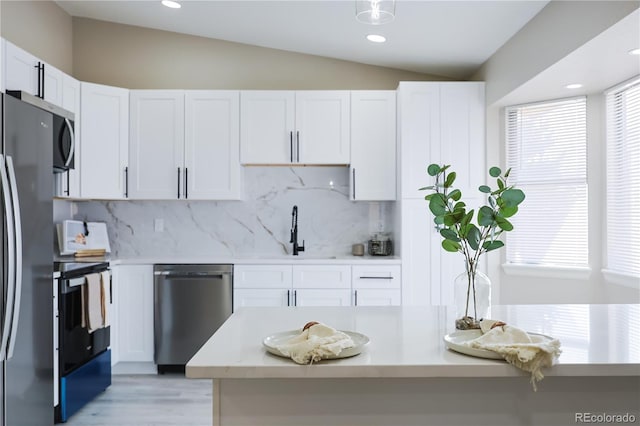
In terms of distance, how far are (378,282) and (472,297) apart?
2.37 meters

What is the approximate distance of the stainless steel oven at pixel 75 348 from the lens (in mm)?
3143

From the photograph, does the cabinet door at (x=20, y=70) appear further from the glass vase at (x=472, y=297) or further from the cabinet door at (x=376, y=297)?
the glass vase at (x=472, y=297)

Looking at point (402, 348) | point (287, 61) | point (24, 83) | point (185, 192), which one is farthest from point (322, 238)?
point (402, 348)

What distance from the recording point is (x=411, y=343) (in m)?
1.53

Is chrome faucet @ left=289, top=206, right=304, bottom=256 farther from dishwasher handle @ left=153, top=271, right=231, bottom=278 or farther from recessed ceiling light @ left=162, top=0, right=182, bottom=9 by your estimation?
recessed ceiling light @ left=162, top=0, right=182, bottom=9

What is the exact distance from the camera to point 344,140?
14.1 ft

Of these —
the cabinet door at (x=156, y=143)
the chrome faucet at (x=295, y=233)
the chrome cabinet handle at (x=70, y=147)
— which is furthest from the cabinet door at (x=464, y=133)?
the chrome cabinet handle at (x=70, y=147)

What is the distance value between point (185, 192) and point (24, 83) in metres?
1.45

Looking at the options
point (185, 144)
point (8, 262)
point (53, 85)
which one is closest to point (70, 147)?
point (53, 85)

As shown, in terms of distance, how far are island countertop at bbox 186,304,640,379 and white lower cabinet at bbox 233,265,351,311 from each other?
1.92 m

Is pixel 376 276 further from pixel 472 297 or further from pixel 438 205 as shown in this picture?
pixel 438 205

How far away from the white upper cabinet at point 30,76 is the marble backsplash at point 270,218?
1.31 metres

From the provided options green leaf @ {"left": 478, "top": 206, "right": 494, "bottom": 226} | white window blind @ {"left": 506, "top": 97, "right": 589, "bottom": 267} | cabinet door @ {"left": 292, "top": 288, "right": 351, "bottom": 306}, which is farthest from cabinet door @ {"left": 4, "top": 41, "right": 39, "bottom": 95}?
white window blind @ {"left": 506, "top": 97, "right": 589, "bottom": 267}

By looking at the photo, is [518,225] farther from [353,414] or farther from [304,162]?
[353,414]
